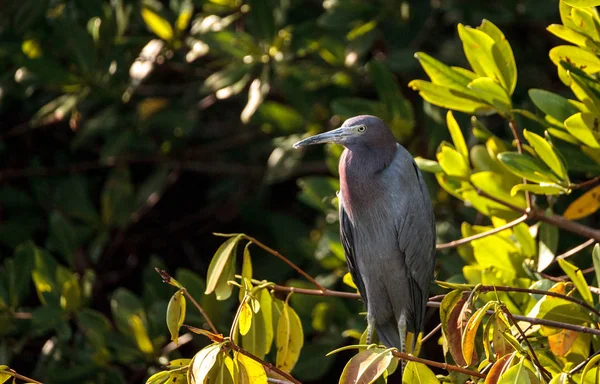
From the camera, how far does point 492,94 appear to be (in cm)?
271

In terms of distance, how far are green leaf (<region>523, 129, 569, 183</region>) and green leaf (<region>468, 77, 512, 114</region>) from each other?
0.64 ft

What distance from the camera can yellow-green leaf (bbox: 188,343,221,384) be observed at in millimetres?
1816

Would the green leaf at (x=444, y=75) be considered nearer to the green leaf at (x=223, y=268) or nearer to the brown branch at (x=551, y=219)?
the brown branch at (x=551, y=219)

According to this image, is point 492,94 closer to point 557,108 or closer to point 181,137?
point 557,108

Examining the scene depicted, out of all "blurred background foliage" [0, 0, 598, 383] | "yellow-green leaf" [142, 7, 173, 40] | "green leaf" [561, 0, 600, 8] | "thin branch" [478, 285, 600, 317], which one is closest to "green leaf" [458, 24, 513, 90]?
"green leaf" [561, 0, 600, 8]

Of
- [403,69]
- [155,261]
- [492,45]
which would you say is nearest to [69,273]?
[155,261]

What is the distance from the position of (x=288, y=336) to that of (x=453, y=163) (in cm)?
83

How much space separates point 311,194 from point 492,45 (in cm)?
127

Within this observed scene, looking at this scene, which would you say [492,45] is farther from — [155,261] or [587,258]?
[155,261]

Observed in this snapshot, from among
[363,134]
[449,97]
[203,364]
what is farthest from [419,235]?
[203,364]

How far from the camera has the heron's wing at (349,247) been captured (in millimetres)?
3184

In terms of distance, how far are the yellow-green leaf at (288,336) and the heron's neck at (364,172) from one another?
738 mm

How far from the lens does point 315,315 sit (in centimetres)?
383

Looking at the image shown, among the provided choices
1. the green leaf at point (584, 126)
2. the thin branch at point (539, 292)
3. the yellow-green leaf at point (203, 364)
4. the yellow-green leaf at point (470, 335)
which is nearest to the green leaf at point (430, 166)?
the green leaf at point (584, 126)
